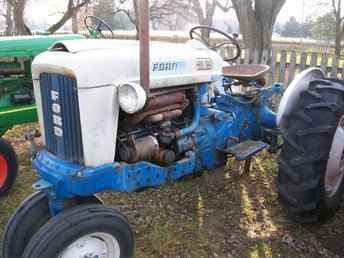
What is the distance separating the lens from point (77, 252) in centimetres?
207

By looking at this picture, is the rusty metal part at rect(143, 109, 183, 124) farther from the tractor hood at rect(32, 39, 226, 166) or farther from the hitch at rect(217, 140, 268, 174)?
the hitch at rect(217, 140, 268, 174)

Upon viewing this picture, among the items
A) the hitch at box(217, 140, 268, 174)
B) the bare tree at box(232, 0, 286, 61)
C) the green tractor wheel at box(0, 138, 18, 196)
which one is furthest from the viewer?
the bare tree at box(232, 0, 286, 61)

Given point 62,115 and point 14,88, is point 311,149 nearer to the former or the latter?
point 62,115

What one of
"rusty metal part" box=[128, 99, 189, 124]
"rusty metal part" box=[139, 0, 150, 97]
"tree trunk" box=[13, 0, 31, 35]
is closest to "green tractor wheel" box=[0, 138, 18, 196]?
"rusty metal part" box=[128, 99, 189, 124]

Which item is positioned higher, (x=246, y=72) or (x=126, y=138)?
(x=246, y=72)

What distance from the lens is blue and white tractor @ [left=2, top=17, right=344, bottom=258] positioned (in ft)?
6.79

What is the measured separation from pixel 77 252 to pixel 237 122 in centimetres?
179

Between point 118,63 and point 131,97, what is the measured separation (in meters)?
0.22

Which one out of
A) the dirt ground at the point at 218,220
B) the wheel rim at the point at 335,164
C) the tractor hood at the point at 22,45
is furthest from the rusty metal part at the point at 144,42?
the tractor hood at the point at 22,45

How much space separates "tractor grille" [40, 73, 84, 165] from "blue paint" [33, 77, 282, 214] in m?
0.06

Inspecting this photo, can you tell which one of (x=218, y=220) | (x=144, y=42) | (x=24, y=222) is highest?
(x=144, y=42)

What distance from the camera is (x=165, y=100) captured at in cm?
244

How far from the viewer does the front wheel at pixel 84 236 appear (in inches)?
75.6

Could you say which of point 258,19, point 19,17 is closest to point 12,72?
point 258,19
